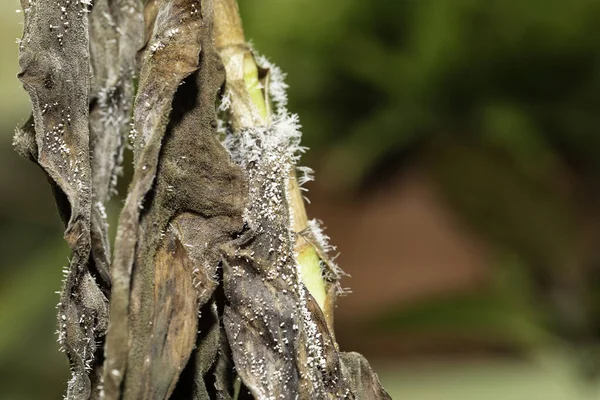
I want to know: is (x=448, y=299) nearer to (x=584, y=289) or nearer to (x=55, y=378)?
(x=584, y=289)

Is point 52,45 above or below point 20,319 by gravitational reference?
below

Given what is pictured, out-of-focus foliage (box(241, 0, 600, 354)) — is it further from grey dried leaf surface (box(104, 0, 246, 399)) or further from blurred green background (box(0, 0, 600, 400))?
grey dried leaf surface (box(104, 0, 246, 399))

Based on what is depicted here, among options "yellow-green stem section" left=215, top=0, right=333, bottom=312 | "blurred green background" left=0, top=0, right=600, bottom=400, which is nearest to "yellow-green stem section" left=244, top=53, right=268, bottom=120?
"yellow-green stem section" left=215, top=0, right=333, bottom=312

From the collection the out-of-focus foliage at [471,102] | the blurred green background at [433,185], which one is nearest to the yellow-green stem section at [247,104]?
the blurred green background at [433,185]

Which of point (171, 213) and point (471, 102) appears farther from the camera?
point (471, 102)

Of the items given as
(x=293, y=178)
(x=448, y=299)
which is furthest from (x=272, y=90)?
(x=448, y=299)

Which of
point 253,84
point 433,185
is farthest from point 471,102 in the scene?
point 253,84

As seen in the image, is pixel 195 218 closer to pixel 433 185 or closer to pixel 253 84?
pixel 253 84
